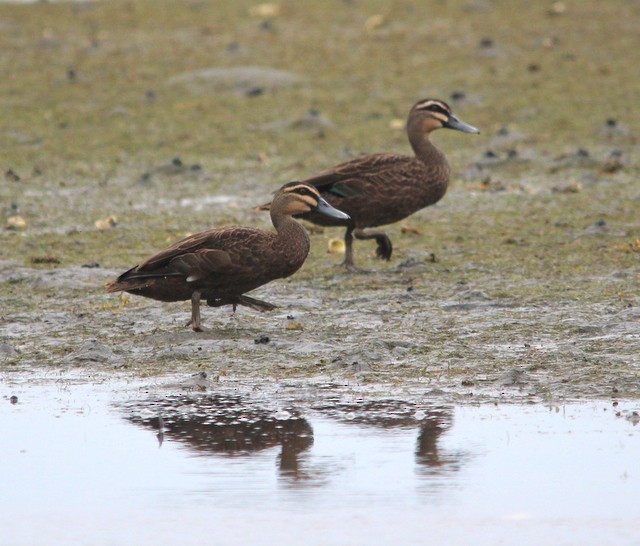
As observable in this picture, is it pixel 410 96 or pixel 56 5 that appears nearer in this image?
pixel 410 96

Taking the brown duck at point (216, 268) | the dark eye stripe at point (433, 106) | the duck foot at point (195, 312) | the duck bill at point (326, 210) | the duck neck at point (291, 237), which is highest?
the dark eye stripe at point (433, 106)

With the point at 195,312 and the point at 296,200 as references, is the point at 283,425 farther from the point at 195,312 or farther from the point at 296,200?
the point at 296,200

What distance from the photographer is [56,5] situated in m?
Answer: 28.0

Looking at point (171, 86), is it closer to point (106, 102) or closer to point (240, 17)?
point (106, 102)

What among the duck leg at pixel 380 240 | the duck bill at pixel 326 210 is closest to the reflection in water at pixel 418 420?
the duck bill at pixel 326 210

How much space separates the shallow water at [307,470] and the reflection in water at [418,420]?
0.01 metres

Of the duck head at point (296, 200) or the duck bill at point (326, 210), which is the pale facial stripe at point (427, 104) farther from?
the duck head at point (296, 200)

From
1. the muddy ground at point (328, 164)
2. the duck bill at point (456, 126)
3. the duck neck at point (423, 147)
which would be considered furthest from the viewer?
the duck bill at point (456, 126)

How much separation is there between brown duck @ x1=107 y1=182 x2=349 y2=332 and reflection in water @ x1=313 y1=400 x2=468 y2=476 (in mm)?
2109

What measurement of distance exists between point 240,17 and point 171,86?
4904 mm

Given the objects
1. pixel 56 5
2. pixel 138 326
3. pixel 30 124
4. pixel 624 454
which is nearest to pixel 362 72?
pixel 30 124

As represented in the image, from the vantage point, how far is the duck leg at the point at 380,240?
41.0 feet

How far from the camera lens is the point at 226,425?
7.59m

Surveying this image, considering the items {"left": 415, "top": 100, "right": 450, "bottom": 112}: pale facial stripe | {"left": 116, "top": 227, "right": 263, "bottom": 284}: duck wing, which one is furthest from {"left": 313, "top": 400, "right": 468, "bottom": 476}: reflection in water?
{"left": 415, "top": 100, "right": 450, "bottom": 112}: pale facial stripe
